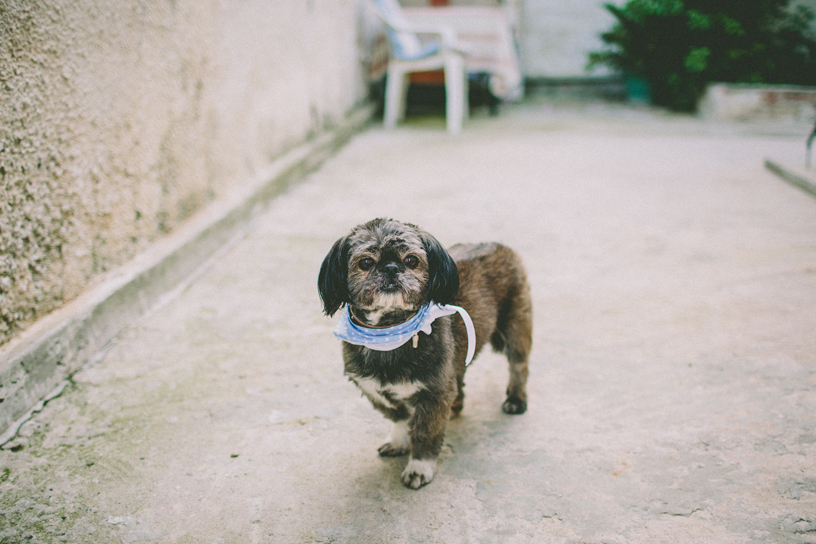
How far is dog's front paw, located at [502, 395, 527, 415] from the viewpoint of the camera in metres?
2.16

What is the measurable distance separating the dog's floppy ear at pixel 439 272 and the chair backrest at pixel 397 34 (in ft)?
20.6

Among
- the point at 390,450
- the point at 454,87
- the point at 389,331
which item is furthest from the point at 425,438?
A: the point at 454,87

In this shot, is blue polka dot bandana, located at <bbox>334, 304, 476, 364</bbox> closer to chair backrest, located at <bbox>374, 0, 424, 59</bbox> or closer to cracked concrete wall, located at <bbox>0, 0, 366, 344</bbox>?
cracked concrete wall, located at <bbox>0, 0, 366, 344</bbox>

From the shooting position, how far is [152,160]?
10.0 ft

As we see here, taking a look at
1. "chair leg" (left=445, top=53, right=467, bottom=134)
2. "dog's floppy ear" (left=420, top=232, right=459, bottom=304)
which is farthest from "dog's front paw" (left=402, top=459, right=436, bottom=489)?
"chair leg" (left=445, top=53, right=467, bottom=134)

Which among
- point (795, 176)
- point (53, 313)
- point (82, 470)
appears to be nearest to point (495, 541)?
point (82, 470)

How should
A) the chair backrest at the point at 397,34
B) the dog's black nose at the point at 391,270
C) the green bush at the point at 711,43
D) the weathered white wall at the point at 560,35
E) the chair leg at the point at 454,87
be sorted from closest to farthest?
the dog's black nose at the point at 391,270
the chair leg at the point at 454,87
the chair backrest at the point at 397,34
the green bush at the point at 711,43
the weathered white wall at the point at 560,35

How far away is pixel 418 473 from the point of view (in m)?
1.81

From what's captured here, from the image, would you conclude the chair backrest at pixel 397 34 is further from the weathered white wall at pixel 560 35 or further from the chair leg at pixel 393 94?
the weathered white wall at pixel 560 35

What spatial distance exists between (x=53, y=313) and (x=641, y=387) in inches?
94.3

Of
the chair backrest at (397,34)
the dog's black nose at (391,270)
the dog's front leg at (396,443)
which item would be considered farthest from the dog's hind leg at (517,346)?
the chair backrest at (397,34)

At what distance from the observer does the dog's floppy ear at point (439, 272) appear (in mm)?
1700

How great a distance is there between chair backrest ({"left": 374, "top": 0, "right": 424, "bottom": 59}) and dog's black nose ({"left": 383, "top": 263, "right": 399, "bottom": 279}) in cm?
639

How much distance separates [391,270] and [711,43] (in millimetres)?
8491
